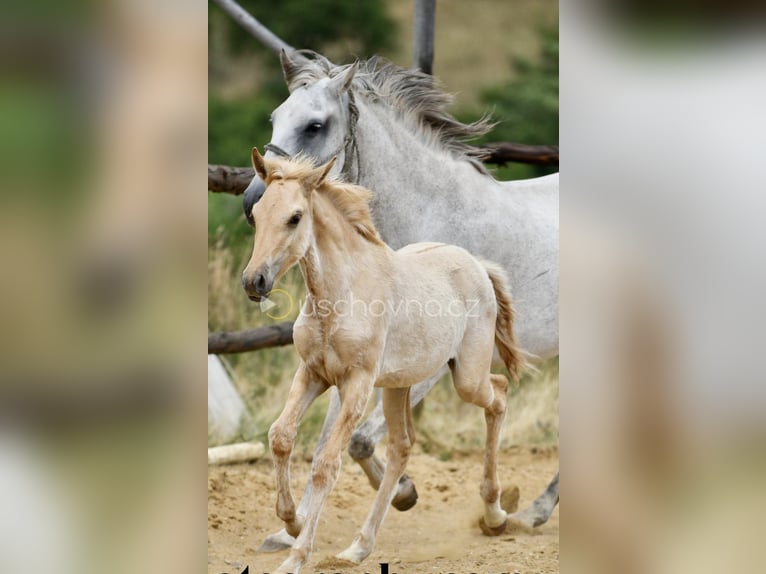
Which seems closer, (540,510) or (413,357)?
(413,357)

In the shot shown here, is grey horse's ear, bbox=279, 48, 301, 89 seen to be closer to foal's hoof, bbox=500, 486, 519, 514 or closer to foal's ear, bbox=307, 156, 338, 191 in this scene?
foal's ear, bbox=307, 156, 338, 191

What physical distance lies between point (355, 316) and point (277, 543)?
0.95 meters

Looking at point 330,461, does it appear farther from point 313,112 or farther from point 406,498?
point 313,112

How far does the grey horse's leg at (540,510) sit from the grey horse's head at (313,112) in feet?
5.22

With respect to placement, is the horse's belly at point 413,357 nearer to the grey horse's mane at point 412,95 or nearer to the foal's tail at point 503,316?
the foal's tail at point 503,316

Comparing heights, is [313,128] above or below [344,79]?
below

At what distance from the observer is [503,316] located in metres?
3.52

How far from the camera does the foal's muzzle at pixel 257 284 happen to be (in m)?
2.77

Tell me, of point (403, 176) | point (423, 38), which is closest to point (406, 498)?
point (403, 176)

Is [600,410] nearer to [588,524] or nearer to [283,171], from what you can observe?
[588,524]

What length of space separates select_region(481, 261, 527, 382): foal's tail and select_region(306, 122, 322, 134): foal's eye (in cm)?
75

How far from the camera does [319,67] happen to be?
347 centimetres

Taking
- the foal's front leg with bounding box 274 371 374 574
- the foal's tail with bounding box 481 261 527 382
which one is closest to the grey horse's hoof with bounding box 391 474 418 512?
the foal's tail with bounding box 481 261 527 382

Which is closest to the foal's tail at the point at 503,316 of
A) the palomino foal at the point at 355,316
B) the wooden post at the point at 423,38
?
the palomino foal at the point at 355,316
